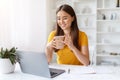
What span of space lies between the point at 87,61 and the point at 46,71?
1.92ft

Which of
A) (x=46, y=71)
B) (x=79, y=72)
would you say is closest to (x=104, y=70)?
(x=79, y=72)

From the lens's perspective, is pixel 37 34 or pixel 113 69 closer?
pixel 113 69

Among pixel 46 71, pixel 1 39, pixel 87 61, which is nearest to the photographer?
pixel 46 71

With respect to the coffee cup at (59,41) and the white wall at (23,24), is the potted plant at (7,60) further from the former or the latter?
the white wall at (23,24)

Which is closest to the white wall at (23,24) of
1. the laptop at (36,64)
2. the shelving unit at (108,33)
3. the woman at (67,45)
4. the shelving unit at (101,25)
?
the shelving unit at (101,25)

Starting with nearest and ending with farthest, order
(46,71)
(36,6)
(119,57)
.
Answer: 1. (46,71)
2. (36,6)
3. (119,57)

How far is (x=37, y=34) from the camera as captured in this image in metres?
4.17

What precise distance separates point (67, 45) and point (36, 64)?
0.50 m

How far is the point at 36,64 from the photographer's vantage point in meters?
1.50

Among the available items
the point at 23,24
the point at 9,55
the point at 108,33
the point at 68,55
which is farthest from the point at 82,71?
the point at 108,33

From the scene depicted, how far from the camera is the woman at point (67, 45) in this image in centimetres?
192

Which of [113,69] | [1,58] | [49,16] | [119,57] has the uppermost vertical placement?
[49,16]

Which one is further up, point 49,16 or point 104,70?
point 49,16

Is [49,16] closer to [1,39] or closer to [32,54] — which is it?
[1,39]
